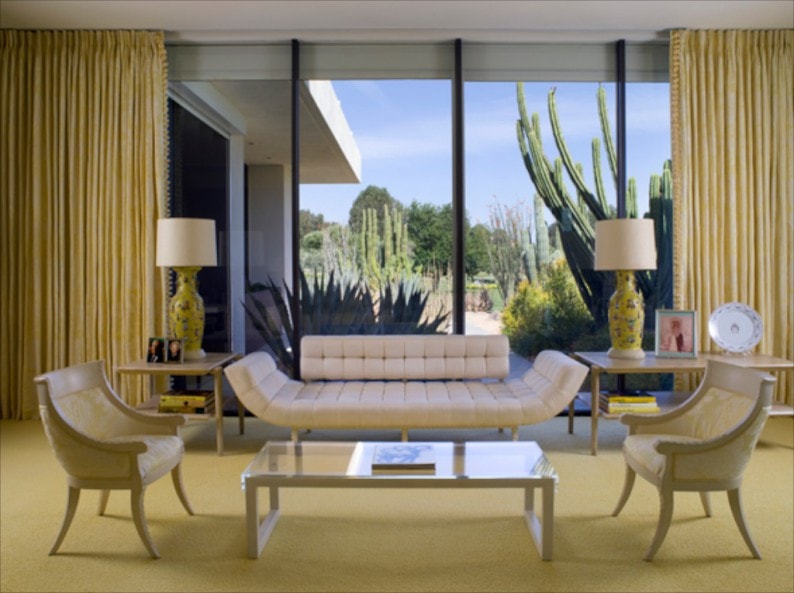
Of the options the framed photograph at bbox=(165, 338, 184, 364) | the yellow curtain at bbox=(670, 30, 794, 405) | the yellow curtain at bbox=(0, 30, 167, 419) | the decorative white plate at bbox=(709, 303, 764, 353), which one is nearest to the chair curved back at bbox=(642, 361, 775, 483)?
the decorative white plate at bbox=(709, 303, 764, 353)

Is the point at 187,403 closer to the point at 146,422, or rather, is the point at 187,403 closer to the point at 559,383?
the point at 146,422

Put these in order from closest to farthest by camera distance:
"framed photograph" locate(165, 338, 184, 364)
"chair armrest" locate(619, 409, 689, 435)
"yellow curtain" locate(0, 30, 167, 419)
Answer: "chair armrest" locate(619, 409, 689, 435) < "framed photograph" locate(165, 338, 184, 364) < "yellow curtain" locate(0, 30, 167, 419)

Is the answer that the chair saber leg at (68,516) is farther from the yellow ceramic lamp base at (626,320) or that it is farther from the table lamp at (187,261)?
the yellow ceramic lamp base at (626,320)

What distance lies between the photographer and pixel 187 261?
4.76 meters

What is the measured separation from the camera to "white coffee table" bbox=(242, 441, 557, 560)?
9.30ft

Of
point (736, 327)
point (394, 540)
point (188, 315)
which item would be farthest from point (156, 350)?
point (736, 327)

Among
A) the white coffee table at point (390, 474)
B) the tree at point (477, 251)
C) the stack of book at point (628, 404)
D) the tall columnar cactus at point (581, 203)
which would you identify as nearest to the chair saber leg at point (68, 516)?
the white coffee table at point (390, 474)

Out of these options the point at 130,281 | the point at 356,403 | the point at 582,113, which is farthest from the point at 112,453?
→ the point at 582,113

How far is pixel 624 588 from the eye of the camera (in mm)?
2596

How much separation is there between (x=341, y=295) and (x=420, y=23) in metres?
2.07

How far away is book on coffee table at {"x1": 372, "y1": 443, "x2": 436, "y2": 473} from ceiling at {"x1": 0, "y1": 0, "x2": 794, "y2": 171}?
2777 millimetres

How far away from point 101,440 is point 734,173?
15.1ft

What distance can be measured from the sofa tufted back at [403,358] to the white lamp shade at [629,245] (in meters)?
0.93

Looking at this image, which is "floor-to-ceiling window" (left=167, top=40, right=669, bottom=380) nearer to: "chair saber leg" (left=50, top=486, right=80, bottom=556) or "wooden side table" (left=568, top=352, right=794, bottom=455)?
"wooden side table" (left=568, top=352, right=794, bottom=455)
